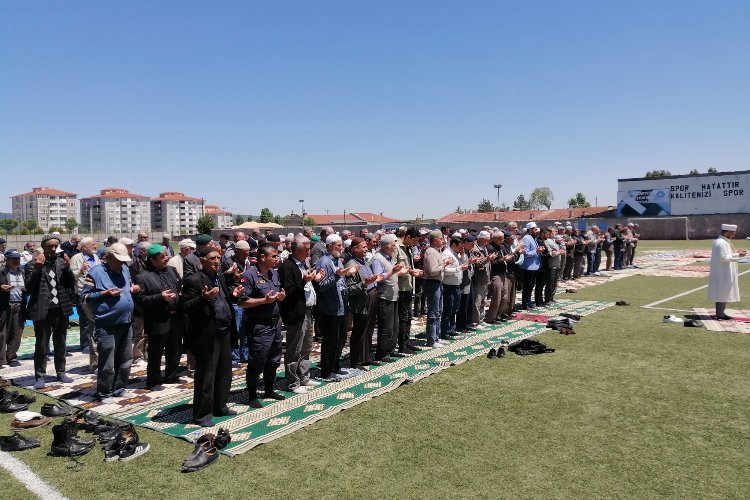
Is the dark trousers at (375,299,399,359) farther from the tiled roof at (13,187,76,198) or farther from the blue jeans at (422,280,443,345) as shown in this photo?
the tiled roof at (13,187,76,198)

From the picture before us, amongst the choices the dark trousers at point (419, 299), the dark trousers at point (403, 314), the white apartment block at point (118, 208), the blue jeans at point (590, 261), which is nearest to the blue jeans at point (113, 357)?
the dark trousers at point (403, 314)

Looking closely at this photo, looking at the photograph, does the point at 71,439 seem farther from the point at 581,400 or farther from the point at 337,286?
the point at 581,400

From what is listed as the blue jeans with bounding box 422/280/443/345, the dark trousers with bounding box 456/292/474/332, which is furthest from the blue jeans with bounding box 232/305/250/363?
the dark trousers with bounding box 456/292/474/332

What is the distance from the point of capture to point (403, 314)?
802 cm

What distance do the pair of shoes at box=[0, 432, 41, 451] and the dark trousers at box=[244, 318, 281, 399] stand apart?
2011mm

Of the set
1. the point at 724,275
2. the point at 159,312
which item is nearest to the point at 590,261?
the point at 724,275

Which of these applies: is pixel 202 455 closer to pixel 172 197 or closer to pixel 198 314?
pixel 198 314

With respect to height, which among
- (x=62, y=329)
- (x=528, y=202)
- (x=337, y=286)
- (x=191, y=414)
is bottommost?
(x=191, y=414)

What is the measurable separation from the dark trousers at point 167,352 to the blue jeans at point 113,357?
38 centimetres

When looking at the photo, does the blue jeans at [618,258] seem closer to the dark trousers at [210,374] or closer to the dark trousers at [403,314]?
the dark trousers at [403,314]

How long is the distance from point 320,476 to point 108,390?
326cm

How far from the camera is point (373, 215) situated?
11212 centimetres

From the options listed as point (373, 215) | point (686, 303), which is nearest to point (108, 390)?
point (686, 303)

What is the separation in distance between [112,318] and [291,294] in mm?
1988
